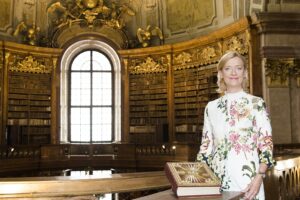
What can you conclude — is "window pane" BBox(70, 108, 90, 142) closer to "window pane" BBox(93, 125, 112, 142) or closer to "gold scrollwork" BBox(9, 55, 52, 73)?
"window pane" BBox(93, 125, 112, 142)

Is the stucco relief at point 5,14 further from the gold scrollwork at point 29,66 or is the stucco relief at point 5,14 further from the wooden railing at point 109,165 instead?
the wooden railing at point 109,165

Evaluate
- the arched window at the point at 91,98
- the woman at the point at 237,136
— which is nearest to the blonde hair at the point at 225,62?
the woman at the point at 237,136

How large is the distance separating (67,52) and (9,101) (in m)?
2.56

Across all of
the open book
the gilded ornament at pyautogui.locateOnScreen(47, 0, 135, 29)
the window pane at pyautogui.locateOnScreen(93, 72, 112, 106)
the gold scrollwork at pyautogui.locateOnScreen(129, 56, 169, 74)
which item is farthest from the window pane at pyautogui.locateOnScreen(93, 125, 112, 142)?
the open book

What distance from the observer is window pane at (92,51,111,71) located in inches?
556

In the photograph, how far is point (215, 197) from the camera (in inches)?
76.0

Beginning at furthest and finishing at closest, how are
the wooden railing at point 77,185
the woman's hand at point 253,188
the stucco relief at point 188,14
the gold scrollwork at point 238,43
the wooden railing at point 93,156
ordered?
the stucco relief at point 188,14 → the wooden railing at point 93,156 → the gold scrollwork at point 238,43 → the wooden railing at point 77,185 → the woman's hand at point 253,188

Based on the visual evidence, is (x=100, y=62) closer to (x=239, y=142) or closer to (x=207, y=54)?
(x=207, y=54)

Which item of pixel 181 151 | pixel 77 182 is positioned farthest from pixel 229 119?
pixel 181 151

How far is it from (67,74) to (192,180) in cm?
1220

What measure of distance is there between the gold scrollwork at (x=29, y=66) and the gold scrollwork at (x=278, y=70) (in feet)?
23.4

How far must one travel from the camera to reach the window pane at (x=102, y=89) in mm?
14031

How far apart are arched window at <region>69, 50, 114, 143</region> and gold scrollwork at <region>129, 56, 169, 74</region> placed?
99 cm

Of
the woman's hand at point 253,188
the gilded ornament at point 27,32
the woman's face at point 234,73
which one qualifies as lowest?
the woman's hand at point 253,188
